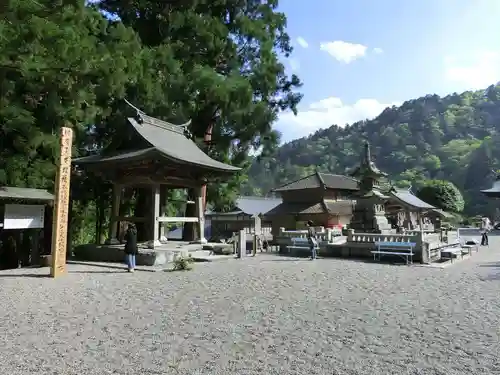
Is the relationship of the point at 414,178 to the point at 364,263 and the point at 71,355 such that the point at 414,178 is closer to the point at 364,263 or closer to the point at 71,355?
the point at 364,263

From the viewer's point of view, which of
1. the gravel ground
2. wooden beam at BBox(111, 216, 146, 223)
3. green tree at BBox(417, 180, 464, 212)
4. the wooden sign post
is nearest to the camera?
the gravel ground

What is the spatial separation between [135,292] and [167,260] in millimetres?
5299

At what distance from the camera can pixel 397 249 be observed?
1555 centimetres

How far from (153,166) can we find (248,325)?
1046cm

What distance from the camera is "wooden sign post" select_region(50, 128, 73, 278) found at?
1109cm

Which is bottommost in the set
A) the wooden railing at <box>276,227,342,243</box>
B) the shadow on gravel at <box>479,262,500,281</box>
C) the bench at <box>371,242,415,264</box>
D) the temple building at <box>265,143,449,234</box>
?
the shadow on gravel at <box>479,262,500,281</box>

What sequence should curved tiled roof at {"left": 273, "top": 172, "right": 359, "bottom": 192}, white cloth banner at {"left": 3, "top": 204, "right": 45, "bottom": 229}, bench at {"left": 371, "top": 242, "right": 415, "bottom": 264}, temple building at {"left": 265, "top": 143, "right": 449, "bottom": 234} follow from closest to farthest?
white cloth banner at {"left": 3, "top": 204, "right": 45, "bottom": 229} < bench at {"left": 371, "top": 242, "right": 415, "bottom": 264} < temple building at {"left": 265, "top": 143, "right": 449, "bottom": 234} < curved tiled roof at {"left": 273, "top": 172, "right": 359, "bottom": 192}

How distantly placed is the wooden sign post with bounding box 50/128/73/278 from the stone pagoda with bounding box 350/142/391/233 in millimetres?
15777

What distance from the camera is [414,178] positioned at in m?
85.7

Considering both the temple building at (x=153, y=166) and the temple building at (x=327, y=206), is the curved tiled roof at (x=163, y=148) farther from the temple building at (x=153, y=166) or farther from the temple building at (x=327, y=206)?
the temple building at (x=327, y=206)

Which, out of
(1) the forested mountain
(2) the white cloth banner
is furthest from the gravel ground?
(1) the forested mountain

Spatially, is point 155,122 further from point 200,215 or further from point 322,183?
point 322,183

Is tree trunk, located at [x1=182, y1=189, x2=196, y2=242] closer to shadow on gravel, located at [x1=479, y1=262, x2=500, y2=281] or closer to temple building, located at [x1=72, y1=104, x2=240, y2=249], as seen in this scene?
temple building, located at [x1=72, y1=104, x2=240, y2=249]

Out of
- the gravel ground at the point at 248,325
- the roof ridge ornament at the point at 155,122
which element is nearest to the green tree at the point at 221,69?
the roof ridge ornament at the point at 155,122
